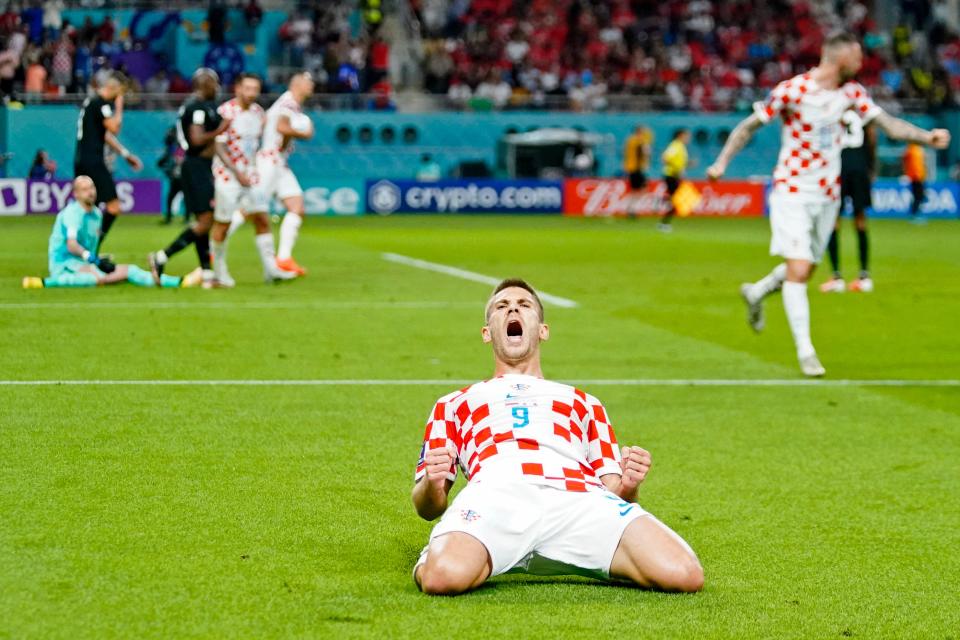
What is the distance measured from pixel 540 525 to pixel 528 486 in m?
0.15

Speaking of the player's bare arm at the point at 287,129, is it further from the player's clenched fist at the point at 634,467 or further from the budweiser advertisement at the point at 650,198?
the budweiser advertisement at the point at 650,198

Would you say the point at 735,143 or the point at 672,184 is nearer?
the point at 735,143

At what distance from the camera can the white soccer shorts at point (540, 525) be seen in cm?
522

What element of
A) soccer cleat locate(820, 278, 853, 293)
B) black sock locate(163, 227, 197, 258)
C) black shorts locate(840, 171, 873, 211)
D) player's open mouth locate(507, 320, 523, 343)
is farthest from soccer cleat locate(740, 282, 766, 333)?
black sock locate(163, 227, 197, 258)

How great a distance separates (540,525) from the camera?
525cm

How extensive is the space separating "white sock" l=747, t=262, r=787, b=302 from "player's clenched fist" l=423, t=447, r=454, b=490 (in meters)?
6.57

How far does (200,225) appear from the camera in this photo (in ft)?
55.6

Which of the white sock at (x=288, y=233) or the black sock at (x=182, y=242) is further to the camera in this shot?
the white sock at (x=288, y=233)

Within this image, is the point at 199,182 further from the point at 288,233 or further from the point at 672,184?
the point at 672,184

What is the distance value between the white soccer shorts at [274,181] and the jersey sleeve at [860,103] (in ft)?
26.8

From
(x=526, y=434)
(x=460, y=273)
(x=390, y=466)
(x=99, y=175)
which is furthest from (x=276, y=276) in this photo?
(x=526, y=434)

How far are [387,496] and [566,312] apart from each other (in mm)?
8477

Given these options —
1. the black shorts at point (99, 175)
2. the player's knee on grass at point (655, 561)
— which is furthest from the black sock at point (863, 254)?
the player's knee on grass at point (655, 561)

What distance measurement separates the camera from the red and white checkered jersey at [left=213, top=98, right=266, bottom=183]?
56.2ft
